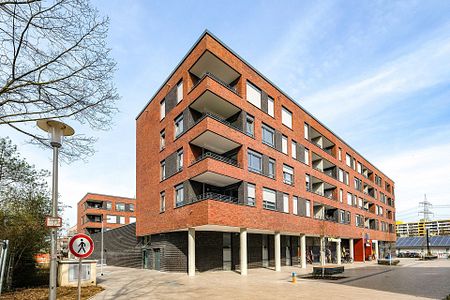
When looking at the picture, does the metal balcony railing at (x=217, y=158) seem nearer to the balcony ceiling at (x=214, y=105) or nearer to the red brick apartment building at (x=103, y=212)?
the balcony ceiling at (x=214, y=105)

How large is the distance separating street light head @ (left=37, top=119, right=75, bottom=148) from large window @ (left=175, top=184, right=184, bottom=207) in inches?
700

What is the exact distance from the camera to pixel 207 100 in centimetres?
2538

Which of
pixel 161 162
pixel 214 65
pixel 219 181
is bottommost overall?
pixel 219 181

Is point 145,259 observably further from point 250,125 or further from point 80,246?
point 80,246

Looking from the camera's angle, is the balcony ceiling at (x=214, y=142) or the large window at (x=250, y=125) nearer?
the balcony ceiling at (x=214, y=142)

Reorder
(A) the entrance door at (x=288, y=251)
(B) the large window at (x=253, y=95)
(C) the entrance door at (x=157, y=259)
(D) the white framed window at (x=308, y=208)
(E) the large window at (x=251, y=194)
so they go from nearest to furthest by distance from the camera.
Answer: (E) the large window at (x=251, y=194) < (B) the large window at (x=253, y=95) < (C) the entrance door at (x=157, y=259) < (D) the white framed window at (x=308, y=208) < (A) the entrance door at (x=288, y=251)

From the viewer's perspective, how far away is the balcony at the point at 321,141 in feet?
135

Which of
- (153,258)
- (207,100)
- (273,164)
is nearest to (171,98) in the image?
(207,100)

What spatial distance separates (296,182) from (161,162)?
13421 mm

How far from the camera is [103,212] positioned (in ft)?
235

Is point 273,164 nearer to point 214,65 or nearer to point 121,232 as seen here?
point 214,65

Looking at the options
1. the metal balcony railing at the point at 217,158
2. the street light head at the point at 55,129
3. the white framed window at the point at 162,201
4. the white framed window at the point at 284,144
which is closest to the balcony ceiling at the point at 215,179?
the metal balcony railing at the point at 217,158

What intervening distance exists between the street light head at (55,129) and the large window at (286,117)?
26275 mm

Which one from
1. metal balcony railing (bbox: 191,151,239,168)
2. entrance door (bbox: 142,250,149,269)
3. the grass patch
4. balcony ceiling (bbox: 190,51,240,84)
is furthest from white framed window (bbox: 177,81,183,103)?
the grass patch
